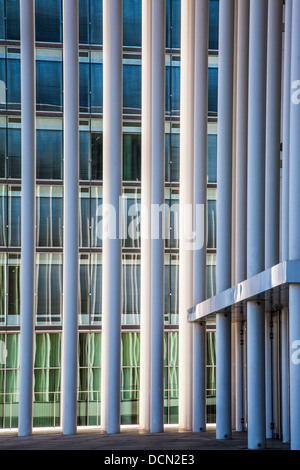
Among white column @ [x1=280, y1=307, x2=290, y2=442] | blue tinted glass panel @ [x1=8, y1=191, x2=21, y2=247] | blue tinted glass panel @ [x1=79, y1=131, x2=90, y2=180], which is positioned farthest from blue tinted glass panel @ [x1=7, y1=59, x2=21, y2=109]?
white column @ [x1=280, y1=307, x2=290, y2=442]

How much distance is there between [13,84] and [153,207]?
22.1ft

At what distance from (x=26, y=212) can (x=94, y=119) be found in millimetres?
5522

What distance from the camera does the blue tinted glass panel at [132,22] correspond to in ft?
84.6

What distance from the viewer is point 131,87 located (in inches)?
1014

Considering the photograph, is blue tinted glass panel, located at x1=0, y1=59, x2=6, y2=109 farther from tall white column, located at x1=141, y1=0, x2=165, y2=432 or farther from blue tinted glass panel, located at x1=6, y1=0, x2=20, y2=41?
tall white column, located at x1=141, y1=0, x2=165, y2=432

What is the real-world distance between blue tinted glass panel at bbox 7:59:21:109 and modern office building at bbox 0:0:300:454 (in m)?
0.04

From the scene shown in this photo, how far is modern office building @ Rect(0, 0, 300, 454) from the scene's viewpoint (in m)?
15.0

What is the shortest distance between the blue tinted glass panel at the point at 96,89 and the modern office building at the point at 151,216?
1.8 inches

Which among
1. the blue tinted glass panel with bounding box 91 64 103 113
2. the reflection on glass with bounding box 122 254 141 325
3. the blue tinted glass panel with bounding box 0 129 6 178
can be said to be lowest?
the reflection on glass with bounding box 122 254 141 325

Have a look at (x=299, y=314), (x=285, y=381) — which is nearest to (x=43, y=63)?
(x=285, y=381)

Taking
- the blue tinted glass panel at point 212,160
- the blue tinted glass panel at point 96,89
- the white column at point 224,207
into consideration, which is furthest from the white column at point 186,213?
the white column at point 224,207

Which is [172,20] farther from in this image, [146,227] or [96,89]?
Answer: [146,227]

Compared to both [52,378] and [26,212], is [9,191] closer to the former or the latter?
[26,212]
